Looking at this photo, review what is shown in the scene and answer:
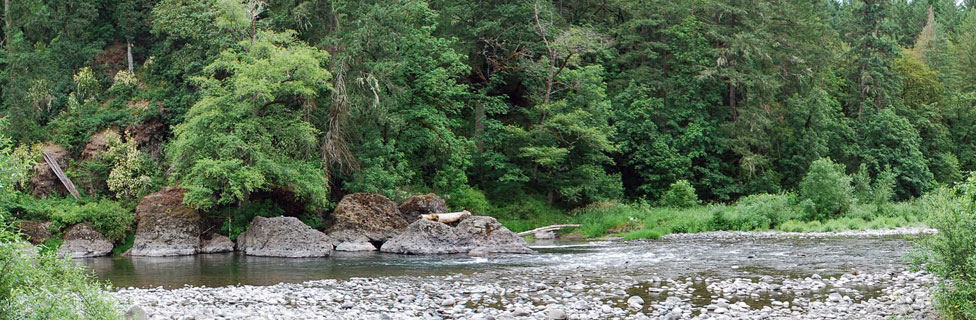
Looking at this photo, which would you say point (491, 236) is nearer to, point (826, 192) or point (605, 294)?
point (605, 294)

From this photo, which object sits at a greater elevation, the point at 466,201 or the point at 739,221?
A: the point at 466,201

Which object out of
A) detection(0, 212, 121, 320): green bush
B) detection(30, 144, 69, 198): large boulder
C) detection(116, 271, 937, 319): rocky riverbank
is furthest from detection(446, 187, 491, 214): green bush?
detection(0, 212, 121, 320): green bush

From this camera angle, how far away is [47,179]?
31859 mm

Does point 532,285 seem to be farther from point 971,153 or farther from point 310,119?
point 971,153

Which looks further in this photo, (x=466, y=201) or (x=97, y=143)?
(x=466, y=201)

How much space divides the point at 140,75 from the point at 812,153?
132ft

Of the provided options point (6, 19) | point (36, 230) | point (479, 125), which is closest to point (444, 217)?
point (479, 125)

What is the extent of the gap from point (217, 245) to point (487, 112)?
18.0m

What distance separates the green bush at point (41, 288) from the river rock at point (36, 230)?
21892 millimetres

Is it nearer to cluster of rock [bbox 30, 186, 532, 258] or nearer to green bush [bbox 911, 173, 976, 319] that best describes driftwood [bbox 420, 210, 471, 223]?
cluster of rock [bbox 30, 186, 532, 258]

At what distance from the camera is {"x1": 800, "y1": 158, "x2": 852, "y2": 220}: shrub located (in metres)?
31.6

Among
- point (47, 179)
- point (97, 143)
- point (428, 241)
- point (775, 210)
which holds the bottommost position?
point (428, 241)

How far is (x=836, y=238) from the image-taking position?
25.7m

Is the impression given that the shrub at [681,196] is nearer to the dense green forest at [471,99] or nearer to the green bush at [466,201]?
the dense green forest at [471,99]
